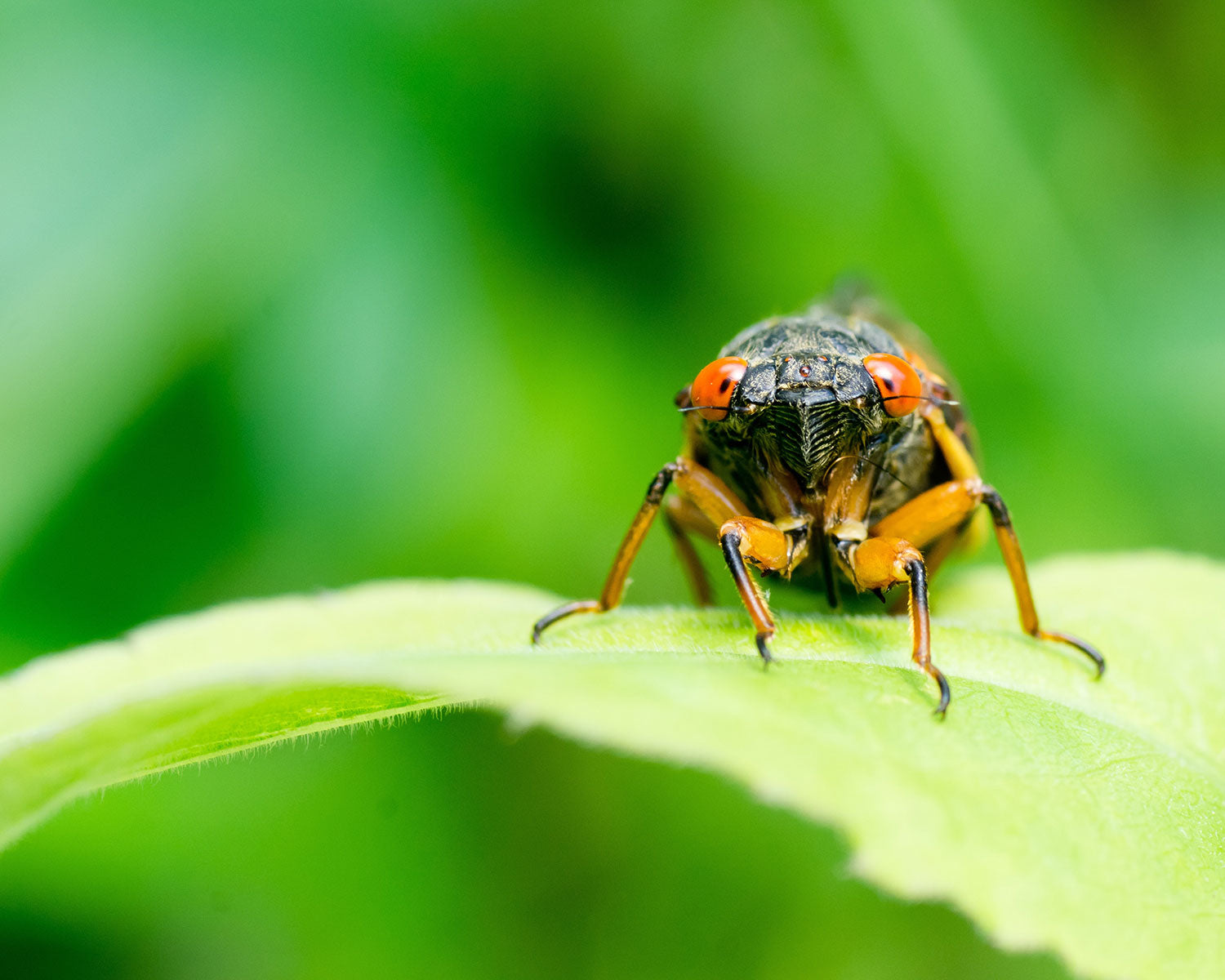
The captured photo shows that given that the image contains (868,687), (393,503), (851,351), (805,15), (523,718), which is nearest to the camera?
(523,718)

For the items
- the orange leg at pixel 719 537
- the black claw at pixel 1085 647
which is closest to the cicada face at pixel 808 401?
the orange leg at pixel 719 537

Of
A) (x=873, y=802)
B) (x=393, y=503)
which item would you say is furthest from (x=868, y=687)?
(x=393, y=503)

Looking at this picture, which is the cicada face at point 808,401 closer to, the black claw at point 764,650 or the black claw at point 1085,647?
the black claw at point 1085,647

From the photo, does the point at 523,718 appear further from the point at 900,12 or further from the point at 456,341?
the point at 900,12

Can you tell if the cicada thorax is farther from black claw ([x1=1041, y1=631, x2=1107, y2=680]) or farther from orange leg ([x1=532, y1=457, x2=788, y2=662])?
black claw ([x1=1041, y1=631, x2=1107, y2=680])

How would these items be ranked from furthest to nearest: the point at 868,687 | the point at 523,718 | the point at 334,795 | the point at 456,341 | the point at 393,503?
the point at 456,341, the point at 393,503, the point at 334,795, the point at 868,687, the point at 523,718

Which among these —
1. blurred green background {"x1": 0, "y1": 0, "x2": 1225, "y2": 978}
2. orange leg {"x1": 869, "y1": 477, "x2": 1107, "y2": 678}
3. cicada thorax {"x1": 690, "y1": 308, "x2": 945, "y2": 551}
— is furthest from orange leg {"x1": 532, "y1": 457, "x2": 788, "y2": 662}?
blurred green background {"x1": 0, "y1": 0, "x2": 1225, "y2": 978}

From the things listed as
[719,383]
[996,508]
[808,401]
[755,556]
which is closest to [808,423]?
[808,401]

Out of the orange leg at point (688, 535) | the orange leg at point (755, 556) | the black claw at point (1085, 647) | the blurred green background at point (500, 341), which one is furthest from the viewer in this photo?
the blurred green background at point (500, 341)

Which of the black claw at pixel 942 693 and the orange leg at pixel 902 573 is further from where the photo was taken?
the orange leg at pixel 902 573
